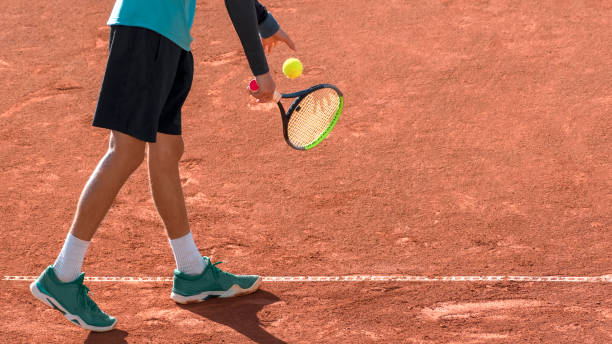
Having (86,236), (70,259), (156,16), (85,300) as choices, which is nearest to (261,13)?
(156,16)

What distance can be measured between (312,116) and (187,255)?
33.9 inches

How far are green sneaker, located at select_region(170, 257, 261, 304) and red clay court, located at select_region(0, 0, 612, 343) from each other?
0.06m

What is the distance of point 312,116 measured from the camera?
3.85 metres

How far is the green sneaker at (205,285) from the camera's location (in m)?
3.63

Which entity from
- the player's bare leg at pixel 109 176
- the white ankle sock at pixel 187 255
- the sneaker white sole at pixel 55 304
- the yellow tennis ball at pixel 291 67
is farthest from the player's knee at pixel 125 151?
the yellow tennis ball at pixel 291 67

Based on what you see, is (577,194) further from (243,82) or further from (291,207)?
(243,82)

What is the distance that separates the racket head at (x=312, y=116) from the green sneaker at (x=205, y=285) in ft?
2.15

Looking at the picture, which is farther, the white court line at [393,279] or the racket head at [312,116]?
the white court line at [393,279]

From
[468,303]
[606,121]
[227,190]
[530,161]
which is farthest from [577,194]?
[227,190]

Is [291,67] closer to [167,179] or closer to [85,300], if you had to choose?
[167,179]

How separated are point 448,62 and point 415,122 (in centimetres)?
96

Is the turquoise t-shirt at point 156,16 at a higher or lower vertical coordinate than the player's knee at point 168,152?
higher

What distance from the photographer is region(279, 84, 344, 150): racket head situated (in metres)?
3.72

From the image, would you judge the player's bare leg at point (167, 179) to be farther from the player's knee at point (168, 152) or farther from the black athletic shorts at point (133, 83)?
the black athletic shorts at point (133, 83)
